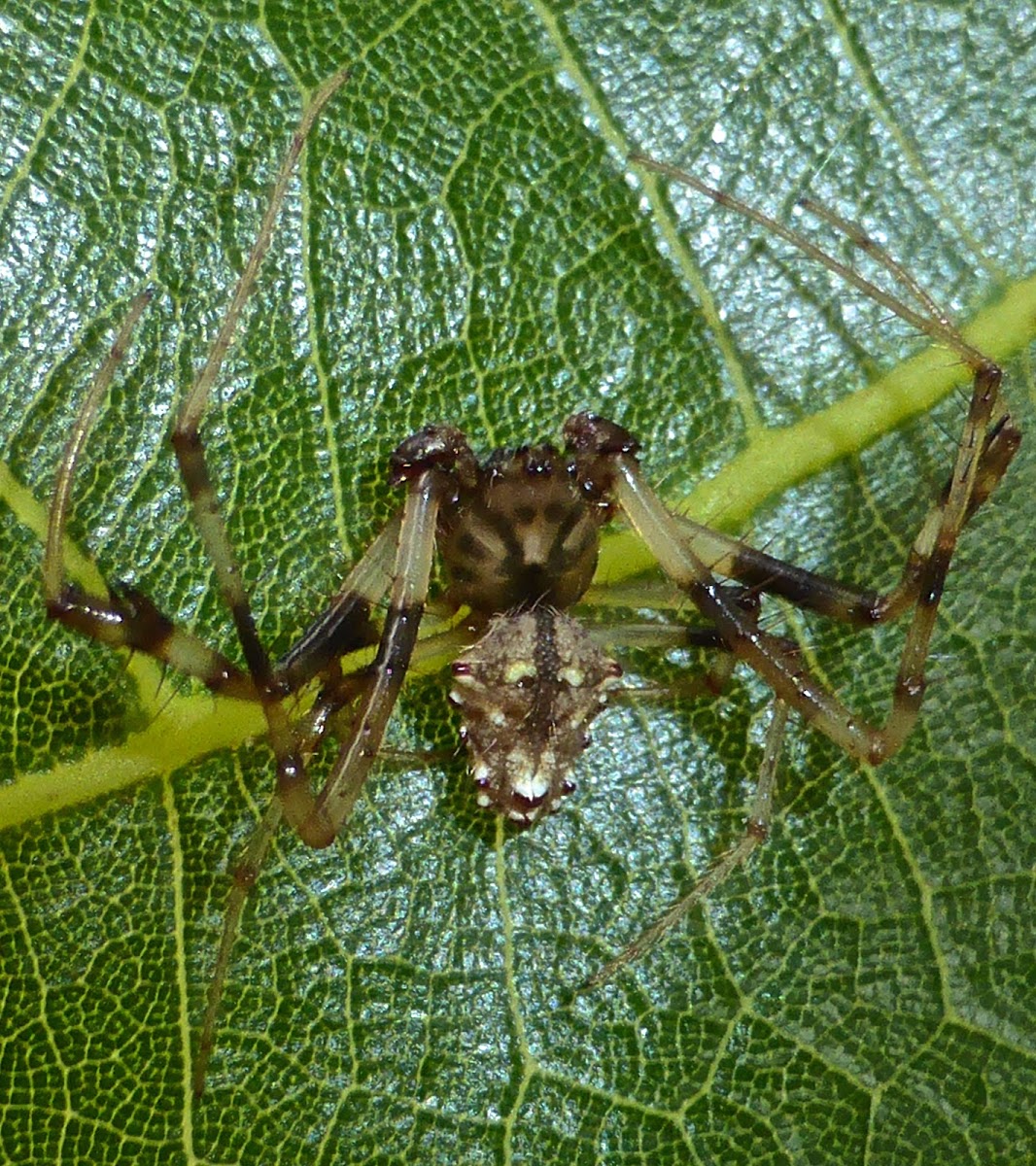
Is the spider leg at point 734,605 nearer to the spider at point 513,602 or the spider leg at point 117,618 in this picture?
the spider at point 513,602

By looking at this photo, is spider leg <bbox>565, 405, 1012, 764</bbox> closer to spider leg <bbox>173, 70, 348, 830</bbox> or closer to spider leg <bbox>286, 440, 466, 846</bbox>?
spider leg <bbox>286, 440, 466, 846</bbox>

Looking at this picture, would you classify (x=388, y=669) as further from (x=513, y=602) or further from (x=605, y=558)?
(x=605, y=558)

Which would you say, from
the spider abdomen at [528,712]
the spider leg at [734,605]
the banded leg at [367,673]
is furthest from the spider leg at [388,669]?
the spider leg at [734,605]

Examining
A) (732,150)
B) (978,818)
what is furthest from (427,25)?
(978,818)

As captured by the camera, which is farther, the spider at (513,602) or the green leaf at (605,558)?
the green leaf at (605,558)

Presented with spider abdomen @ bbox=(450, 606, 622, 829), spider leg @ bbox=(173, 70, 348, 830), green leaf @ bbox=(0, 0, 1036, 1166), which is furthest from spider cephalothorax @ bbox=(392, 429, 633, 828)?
spider leg @ bbox=(173, 70, 348, 830)

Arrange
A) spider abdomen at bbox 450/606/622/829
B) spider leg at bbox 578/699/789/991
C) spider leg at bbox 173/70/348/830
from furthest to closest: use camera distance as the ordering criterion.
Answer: spider leg at bbox 578/699/789/991, spider abdomen at bbox 450/606/622/829, spider leg at bbox 173/70/348/830

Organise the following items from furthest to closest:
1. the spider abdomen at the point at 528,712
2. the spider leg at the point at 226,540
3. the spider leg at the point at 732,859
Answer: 1. the spider leg at the point at 732,859
2. the spider abdomen at the point at 528,712
3. the spider leg at the point at 226,540

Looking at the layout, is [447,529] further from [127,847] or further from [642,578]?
[127,847]
